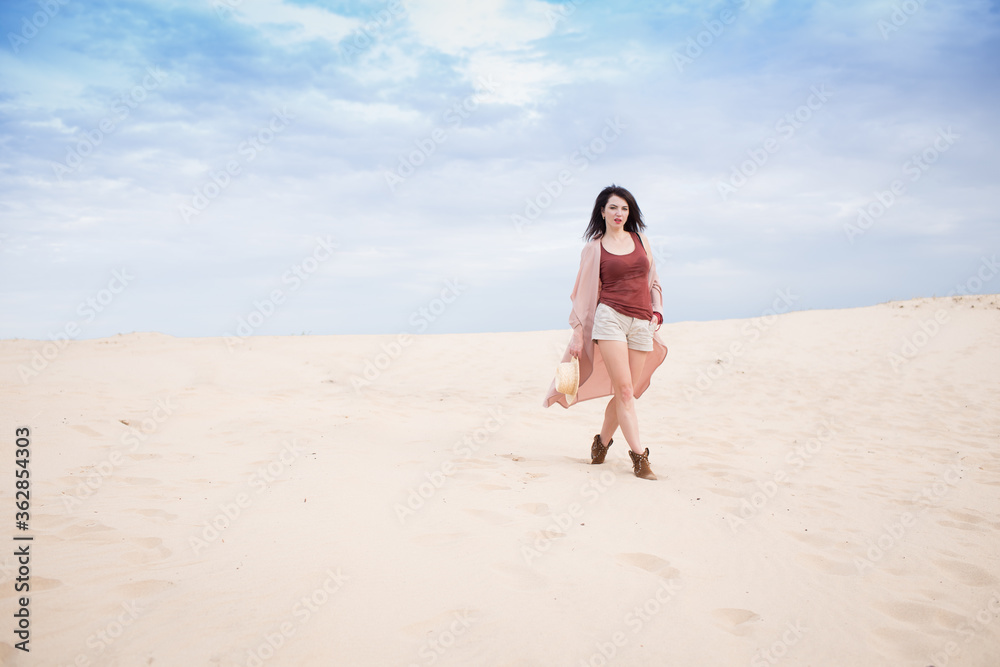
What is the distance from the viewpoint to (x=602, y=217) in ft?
16.1

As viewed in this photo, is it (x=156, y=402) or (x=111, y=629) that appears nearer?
(x=111, y=629)

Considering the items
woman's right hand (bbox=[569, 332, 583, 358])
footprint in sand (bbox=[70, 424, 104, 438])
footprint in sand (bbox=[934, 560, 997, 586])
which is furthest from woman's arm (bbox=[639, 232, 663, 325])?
footprint in sand (bbox=[70, 424, 104, 438])

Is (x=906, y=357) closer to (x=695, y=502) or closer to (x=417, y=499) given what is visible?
(x=695, y=502)

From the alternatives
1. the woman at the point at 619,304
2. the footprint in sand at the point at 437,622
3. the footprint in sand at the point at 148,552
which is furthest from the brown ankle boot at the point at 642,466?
the footprint in sand at the point at 148,552

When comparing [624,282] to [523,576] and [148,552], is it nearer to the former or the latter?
[523,576]

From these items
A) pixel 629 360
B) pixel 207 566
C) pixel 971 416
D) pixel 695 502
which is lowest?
pixel 971 416

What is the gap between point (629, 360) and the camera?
4922mm

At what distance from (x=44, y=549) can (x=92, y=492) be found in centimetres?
112

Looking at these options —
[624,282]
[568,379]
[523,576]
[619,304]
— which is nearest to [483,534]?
[523,576]

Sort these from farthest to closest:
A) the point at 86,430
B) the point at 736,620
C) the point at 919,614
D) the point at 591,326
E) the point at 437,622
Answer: the point at 86,430 < the point at 591,326 < the point at 919,614 < the point at 736,620 < the point at 437,622

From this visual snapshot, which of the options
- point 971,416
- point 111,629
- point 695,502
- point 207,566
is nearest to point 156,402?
point 207,566

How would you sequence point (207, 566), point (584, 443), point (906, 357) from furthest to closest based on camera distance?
point (906, 357) < point (584, 443) < point (207, 566)

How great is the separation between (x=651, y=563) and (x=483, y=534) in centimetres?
94

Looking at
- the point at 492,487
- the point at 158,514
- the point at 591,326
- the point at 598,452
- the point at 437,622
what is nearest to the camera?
the point at 437,622
